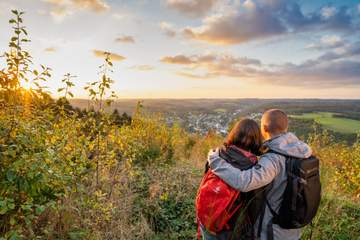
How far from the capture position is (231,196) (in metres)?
2.73

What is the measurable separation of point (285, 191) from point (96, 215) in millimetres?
2660

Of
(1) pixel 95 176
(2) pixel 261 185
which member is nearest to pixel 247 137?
(2) pixel 261 185

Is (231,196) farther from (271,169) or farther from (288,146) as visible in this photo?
(288,146)

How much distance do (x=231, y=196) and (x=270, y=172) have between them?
1.34 ft

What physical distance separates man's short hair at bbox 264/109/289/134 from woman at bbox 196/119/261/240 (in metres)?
0.13

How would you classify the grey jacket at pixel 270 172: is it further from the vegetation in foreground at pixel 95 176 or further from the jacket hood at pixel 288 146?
the vegetation in foreground at pixel 95 176

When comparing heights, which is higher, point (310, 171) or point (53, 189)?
point (310, 171)

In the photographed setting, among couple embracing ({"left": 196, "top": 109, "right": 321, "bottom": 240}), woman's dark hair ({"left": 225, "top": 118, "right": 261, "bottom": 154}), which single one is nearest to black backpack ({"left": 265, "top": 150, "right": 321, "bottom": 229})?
couple embracing ({"left": 196, "top": 109, "right": 321, "bottom": 240})

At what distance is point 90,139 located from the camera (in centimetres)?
479

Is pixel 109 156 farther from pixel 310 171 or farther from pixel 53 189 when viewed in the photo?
pixel 310 171

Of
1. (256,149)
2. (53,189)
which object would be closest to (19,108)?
(53,189)

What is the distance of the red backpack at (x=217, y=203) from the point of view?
108 inches

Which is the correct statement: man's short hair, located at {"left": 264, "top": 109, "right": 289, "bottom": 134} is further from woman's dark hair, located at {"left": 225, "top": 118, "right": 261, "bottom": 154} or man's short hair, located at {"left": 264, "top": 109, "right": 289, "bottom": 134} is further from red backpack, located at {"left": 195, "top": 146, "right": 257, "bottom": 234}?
red backpack, located at {"left": 195, "top": 146, "right": 257, "bottom": 234}

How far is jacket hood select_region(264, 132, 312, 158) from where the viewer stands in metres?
2.73
